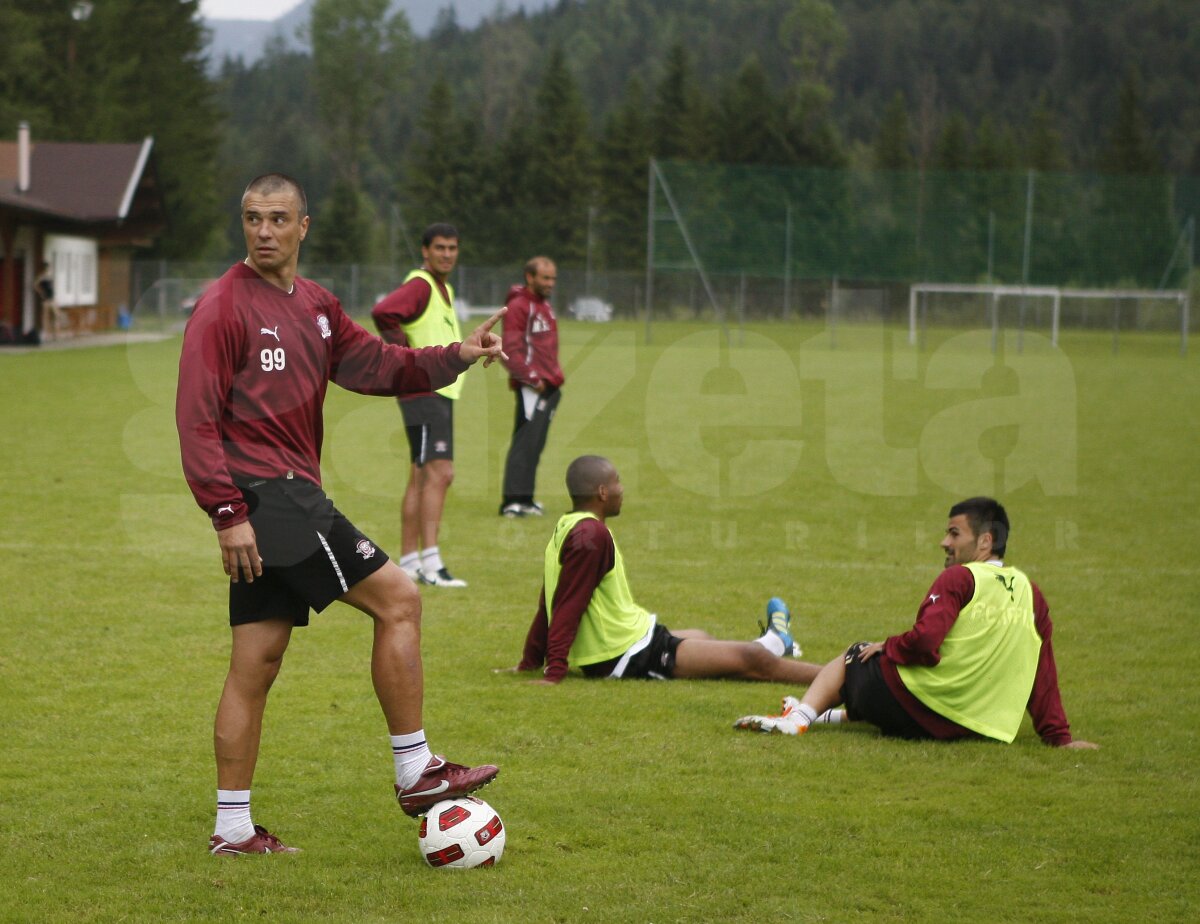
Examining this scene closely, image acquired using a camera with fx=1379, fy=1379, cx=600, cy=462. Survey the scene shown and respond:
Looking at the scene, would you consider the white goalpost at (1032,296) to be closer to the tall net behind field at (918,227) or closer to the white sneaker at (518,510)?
the tall net behind field at (918,227)

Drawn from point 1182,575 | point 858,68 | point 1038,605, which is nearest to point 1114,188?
point 1182,575

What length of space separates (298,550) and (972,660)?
2755 mm

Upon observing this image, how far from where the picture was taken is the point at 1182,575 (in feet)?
30.8

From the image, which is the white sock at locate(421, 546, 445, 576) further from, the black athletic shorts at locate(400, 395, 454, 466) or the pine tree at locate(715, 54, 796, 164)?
the pine tree at locate(715, 54, 796, 164)

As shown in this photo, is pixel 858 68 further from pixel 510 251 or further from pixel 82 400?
pixel 82 400

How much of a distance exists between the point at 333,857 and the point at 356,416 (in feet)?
53.7

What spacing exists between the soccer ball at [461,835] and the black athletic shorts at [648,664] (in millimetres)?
2171

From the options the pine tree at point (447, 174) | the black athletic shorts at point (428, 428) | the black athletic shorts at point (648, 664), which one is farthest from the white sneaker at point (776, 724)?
the pine tree at point (447, 174)

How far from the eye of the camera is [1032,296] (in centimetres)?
4156

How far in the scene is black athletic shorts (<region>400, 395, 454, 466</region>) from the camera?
8.52m

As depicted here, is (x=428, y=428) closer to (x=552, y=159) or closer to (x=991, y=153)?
(x=552, y=159)

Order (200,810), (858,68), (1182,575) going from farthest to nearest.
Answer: (858,68), (1182,575), (200,810)

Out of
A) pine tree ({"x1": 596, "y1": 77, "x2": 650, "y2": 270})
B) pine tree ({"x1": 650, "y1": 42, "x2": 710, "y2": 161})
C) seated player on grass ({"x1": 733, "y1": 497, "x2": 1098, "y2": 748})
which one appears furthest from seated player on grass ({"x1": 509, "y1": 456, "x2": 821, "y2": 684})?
pine tree ({"x1": 650, "y1": 42, "x2": 710, "y2": 161})

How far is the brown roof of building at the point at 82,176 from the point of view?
137 ft
